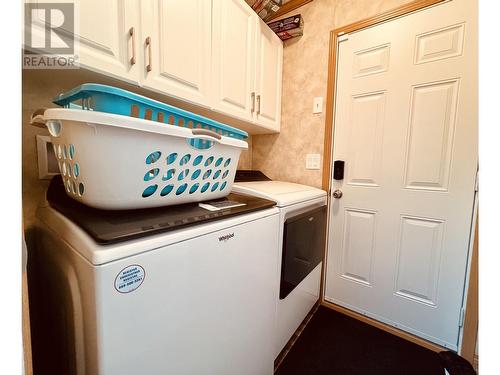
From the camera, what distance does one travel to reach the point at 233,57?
1.23 meters

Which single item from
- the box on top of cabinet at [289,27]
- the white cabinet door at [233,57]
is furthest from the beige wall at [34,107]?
the box on top of cabinet at [289,27]

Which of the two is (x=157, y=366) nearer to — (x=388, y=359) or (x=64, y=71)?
(x=64, y=71)

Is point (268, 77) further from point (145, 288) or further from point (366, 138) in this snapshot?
point (145, 288)

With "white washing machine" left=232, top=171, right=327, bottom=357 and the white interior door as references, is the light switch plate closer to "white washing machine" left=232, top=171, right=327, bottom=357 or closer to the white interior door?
the white interior door

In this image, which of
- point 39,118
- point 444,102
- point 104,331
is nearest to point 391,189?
point 444,102

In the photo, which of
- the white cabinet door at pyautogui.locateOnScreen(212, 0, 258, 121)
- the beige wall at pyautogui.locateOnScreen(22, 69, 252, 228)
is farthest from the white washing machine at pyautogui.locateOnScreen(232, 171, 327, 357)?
the beige wall at pyautogui.locateOnScreen(22, 69, 252, 228)

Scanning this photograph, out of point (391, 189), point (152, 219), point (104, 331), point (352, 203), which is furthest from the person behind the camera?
point (352, 203)

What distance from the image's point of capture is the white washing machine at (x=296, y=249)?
1024 mm

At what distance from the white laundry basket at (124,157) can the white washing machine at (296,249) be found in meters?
0.48

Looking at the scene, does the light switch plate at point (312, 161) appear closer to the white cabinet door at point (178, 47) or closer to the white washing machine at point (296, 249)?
the white washing machine at point (296, 249)

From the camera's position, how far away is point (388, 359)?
3.82ft

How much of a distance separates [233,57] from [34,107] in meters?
0.99
